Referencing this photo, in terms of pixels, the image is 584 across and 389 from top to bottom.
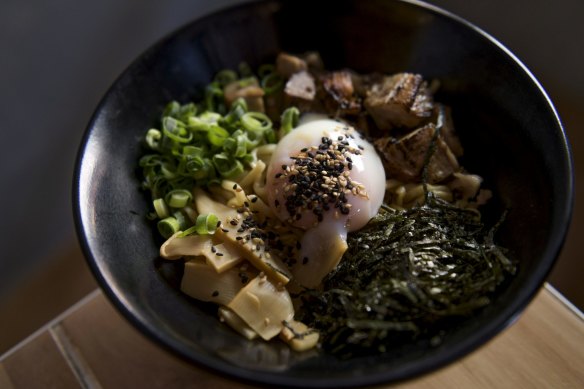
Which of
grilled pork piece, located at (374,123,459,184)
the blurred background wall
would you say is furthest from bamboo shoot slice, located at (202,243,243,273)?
the blurred background wall

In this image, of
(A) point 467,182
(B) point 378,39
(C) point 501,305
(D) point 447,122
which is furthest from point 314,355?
(B) point 378,39

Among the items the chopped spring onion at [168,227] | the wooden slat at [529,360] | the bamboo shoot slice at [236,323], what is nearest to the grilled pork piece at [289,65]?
the chopped spring onion at [168,227]

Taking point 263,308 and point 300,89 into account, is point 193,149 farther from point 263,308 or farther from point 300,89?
point 263,308

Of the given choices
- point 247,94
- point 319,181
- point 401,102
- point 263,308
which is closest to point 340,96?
point 401,102

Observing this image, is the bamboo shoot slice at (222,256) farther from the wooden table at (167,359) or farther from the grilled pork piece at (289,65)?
the grilled pork piece at (289,65)

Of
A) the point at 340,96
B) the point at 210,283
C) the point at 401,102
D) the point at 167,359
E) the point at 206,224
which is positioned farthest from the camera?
the point at 340,96

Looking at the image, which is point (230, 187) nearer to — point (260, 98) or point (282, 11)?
point (260, 98)
